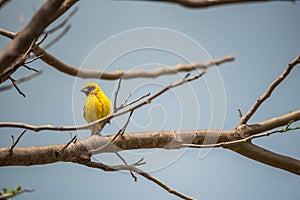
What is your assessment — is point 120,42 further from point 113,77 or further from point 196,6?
point 196,6

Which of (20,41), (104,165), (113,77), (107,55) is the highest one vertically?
(20,41)

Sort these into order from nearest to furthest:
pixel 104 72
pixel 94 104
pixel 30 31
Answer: pixel 30 31, pixel 104 72, pixel 94 104

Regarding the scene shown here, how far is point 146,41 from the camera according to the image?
1.54 meters

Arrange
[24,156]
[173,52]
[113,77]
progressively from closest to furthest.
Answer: [24,156], [173,52], [113,77]

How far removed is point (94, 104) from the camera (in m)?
2.32

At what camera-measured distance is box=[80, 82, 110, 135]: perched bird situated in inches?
90.2

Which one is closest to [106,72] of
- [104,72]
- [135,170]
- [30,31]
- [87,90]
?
[104,72]

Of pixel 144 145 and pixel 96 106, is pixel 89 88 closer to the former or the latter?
pixel 96 106

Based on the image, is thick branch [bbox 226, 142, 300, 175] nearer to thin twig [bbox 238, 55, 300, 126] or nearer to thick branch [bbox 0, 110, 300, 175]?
thick branch [bbox 0, 110, 300, 175]

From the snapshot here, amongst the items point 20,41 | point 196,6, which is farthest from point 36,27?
point 196,6

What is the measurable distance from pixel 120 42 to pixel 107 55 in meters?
0.09

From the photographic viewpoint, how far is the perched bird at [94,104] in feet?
7.52

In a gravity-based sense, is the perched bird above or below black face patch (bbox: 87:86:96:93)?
below

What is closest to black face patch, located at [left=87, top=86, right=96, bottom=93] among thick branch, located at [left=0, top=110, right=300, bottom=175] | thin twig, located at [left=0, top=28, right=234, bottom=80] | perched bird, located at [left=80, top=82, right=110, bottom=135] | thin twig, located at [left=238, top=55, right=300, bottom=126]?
perched bird, located at [left=80, top=82, right=110, bottom=135]
